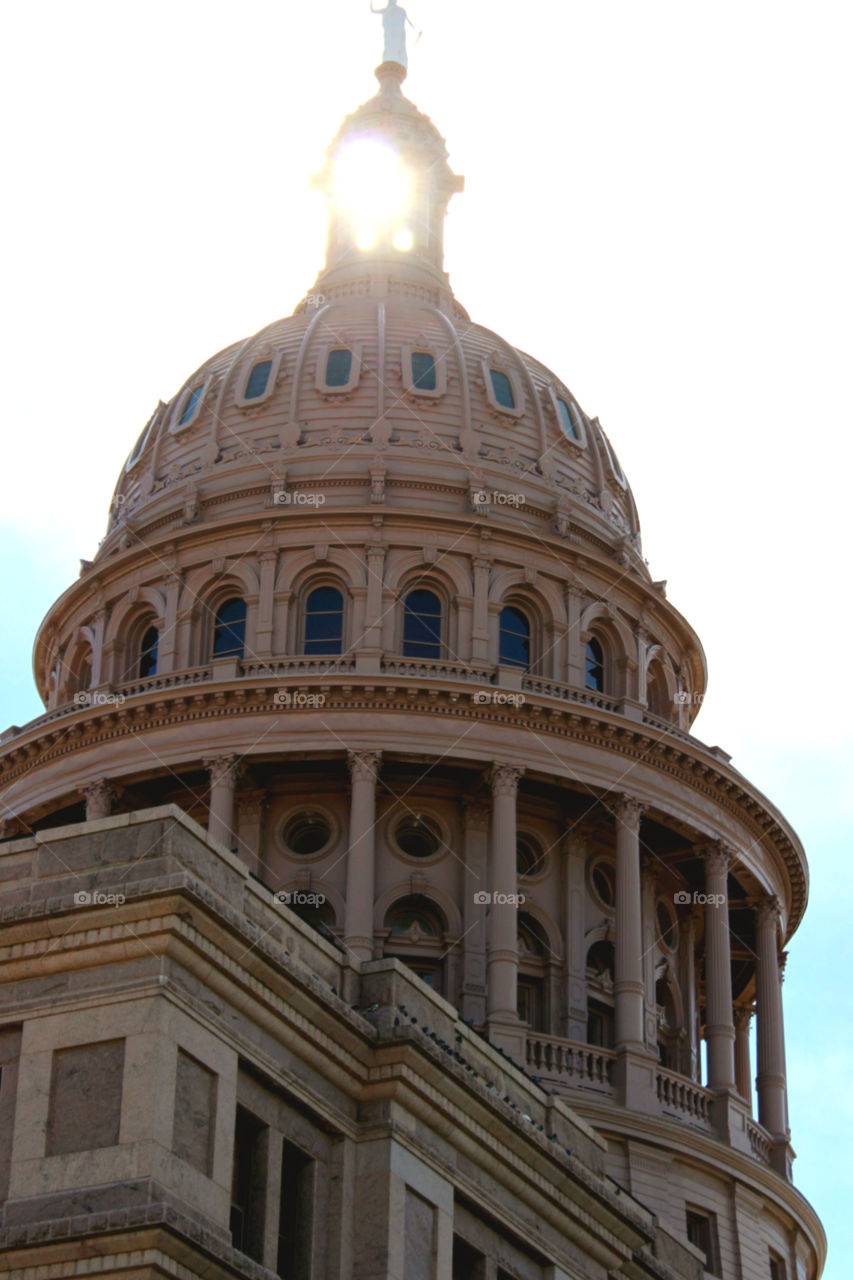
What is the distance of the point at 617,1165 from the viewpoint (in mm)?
55062

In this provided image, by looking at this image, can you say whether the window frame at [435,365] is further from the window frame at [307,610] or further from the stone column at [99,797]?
the stone column at [99,797]

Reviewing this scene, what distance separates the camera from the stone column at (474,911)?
57656mm

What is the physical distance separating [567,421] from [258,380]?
29.5 feet

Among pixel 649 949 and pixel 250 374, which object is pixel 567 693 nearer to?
pixel 649 949

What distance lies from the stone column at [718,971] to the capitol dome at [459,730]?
0.35ft

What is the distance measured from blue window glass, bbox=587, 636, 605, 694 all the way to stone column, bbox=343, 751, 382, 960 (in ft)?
30.2

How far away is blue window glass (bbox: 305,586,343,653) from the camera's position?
63.9 m

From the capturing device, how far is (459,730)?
60000 millimetres

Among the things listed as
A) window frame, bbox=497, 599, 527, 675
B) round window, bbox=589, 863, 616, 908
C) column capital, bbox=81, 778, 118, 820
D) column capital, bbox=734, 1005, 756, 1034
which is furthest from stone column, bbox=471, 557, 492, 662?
column capital, bbox=734, 1005, 756, 1034

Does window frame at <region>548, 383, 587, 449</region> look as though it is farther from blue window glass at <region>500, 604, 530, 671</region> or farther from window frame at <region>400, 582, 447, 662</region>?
window frame at <region>400, 582, 447, 662</region>

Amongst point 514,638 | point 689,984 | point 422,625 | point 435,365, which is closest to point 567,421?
point 435,365
